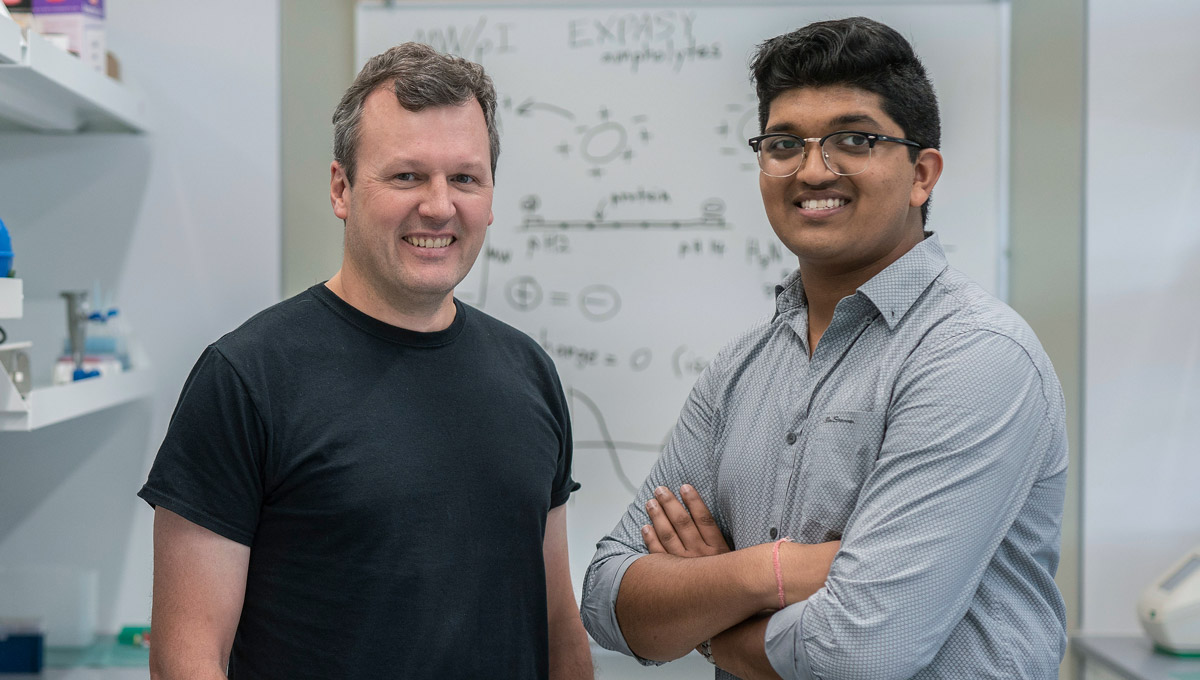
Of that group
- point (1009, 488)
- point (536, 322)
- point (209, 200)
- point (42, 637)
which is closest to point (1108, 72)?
point (536, 322)

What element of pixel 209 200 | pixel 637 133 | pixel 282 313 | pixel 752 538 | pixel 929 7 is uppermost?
pixel 929 7

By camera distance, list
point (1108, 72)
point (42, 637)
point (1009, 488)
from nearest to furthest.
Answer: point (1009, 488)
point (42, 637)
point (1108, 72)

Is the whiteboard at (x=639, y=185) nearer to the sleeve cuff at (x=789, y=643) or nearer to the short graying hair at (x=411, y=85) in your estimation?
the short graying hair at (x=411, y=85)

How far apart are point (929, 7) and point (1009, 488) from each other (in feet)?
5.31

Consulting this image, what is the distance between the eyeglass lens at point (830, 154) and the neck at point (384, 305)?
476 millimetres

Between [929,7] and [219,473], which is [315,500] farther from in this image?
[929,7]

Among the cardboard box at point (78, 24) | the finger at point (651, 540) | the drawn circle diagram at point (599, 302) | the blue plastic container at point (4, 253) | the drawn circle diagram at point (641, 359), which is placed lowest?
the finger at point (651, 540)

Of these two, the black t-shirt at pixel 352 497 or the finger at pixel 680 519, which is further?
the finger at pixel 680 519

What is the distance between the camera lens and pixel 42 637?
84.3 inches

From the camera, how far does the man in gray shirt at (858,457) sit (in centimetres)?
101

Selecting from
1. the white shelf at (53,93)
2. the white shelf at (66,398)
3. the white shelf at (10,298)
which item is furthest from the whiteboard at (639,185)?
the white shelf at (10,298)

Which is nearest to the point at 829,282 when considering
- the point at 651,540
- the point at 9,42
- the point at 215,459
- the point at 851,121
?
the point at 851,121

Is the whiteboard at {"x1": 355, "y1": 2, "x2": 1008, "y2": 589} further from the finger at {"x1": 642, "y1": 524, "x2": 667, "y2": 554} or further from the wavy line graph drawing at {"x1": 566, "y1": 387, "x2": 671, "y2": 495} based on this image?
the finger at {"x1": 642, "y1": 524, "x2": 667, "y2": 554}

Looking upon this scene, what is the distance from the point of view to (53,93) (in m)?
1.85
